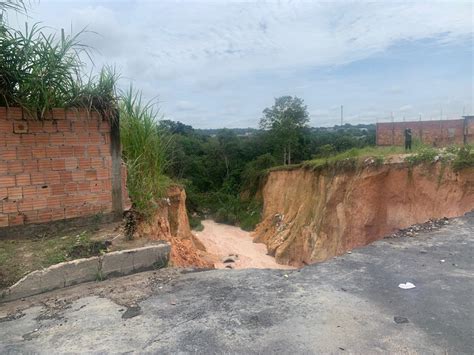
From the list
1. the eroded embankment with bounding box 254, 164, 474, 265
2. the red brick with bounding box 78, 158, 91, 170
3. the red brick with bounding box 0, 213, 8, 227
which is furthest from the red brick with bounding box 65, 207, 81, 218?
the eroded embankment with bounding box 254, 164, 474, 265

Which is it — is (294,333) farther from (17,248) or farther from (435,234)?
(435,234)

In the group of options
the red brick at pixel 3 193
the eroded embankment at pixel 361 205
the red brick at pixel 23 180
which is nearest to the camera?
the red brick at pixel 3 193

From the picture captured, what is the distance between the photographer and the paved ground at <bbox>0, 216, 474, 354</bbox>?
8.41 feet

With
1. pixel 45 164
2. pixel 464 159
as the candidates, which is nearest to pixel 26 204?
pixel 45 164

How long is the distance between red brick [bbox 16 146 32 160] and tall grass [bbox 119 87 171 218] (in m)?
1.31

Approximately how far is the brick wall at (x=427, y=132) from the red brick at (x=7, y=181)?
1385cm

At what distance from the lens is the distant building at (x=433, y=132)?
1473 cm

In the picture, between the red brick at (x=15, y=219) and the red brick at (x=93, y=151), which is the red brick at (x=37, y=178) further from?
the red brick at (x=93, y=151)

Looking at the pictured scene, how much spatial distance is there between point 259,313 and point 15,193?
330 cm

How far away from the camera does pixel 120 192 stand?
5.13 metres

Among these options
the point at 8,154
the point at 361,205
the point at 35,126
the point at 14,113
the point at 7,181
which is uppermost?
the point at 14,113

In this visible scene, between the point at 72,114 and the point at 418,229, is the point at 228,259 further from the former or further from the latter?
the point at 72,114

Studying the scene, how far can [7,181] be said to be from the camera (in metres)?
4.26

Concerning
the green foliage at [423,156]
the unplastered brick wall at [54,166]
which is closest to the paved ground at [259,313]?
the unplastered brick wall at [54,166]
